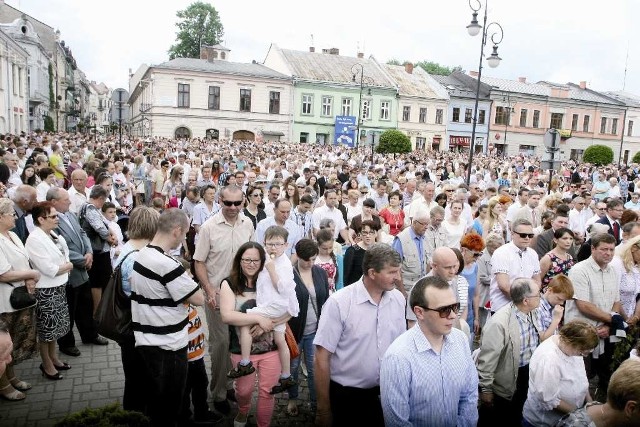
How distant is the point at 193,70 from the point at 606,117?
1914 inches

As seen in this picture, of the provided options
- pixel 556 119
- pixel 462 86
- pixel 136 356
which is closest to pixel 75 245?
pixel 136 356

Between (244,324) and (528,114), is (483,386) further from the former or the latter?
(528,114)

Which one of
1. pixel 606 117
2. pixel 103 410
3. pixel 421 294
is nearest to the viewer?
pixel 103 410

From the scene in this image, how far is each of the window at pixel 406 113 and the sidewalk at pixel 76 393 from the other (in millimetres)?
47903

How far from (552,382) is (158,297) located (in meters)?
3.02

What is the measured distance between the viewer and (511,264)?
18.0 feet

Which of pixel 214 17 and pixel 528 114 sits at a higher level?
pixel 214 17

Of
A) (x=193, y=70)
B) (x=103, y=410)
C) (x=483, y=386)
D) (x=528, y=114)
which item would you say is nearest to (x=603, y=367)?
(x=483, y=386)

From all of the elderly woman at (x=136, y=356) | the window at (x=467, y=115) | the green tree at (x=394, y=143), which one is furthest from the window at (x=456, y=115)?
the elderly woman at (x=136, y=356)

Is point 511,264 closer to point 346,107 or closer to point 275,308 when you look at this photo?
point 275,308

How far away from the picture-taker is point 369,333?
354cm

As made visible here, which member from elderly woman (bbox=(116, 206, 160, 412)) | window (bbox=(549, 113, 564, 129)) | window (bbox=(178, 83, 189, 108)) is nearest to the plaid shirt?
elderly woman (bbox=(116, 206, 160, 412))

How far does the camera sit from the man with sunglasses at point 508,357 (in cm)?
409

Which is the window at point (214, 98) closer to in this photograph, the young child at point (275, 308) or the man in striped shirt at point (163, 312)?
the young child at point (275, 308)
